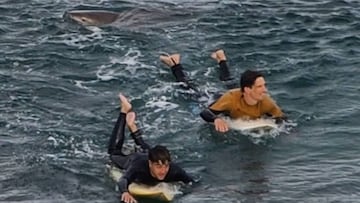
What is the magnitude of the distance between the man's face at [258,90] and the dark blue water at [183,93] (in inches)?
37.3

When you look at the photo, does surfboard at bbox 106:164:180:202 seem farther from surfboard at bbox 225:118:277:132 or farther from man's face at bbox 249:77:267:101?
surfboard at bbox 225:118:277:132

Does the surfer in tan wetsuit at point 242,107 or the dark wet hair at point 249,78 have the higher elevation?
the dark wet hair at point 249,78

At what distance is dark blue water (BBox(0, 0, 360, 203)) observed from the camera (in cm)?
1369

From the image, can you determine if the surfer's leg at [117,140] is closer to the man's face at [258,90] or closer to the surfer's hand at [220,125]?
the surfer's hand at [220,125]

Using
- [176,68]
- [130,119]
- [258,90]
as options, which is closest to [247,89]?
[258,90]

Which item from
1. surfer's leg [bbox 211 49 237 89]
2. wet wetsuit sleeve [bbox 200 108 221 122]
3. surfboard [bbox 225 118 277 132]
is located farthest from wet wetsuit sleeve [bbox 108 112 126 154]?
surfer's leg [bbox 211 49 237 89]

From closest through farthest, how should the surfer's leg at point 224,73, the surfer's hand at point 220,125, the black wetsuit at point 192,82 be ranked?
the surfer's hand at point 220,125, the black wetsuit at point 192,82, the surfer's leg at point 224,73

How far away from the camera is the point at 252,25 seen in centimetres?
2262

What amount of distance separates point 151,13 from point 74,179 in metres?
10.8

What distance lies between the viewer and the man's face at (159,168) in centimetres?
1217

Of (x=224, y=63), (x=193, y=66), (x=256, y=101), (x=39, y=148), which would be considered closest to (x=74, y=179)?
(x=39, y=148)

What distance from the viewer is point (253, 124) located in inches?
608

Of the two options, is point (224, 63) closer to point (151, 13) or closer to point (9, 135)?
point (9, 135)

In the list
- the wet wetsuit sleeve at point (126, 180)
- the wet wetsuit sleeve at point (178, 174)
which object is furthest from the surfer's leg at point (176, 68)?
the wet wetsuit sleeve at point (126, 180)
